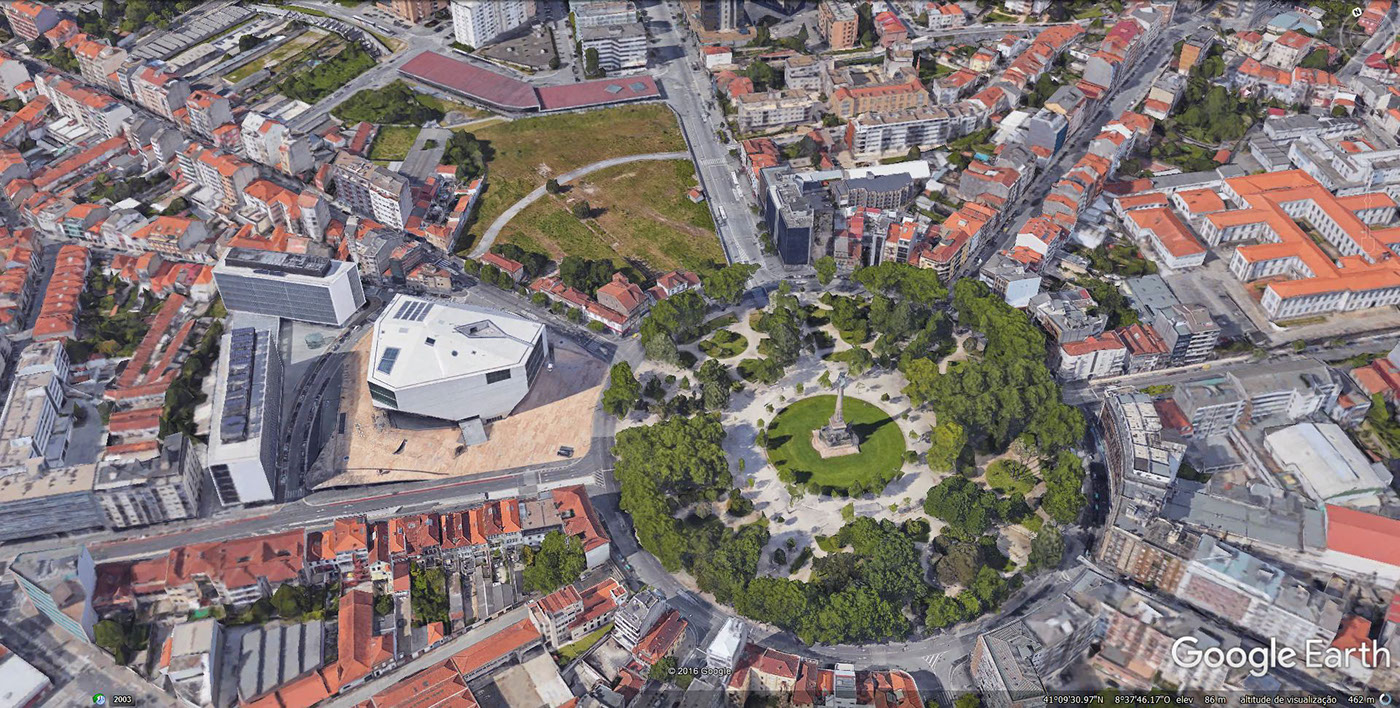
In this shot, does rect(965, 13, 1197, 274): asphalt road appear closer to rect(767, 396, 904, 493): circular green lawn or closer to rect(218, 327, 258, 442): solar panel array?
rect(767, 396, 904, 493): circular green lawn

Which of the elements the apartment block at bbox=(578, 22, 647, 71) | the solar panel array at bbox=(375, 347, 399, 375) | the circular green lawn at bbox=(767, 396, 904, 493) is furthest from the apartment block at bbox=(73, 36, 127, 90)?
the circular green lawn at bbox=(767, 396, 904, 493)

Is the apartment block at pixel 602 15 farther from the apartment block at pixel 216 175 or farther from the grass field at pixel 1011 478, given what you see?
the grass field at pixel 1011 478

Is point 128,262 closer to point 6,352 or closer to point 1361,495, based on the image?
point 6,352

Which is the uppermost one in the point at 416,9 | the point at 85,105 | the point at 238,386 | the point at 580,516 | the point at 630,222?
the point at 416,9

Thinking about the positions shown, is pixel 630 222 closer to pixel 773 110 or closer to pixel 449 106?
pixel 773 110

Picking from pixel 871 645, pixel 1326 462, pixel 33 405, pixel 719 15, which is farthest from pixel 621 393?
pixel 719 15

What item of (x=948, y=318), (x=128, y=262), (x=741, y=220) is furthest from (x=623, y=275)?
(x=128, y=262)
